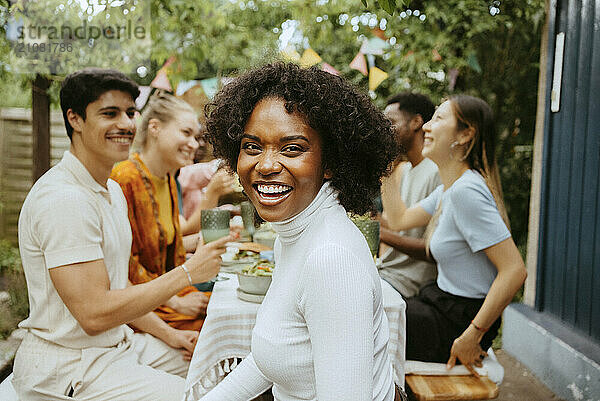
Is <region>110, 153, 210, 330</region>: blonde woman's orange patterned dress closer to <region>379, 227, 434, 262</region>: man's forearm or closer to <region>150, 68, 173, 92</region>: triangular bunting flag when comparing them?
<region>379, 227, 434, 262</region>: man's forearm

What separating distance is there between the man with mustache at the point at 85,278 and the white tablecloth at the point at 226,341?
11 centimetres

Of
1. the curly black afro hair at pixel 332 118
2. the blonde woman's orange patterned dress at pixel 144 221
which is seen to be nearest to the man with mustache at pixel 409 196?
the blonde woman's orange patterned dress at pixel 144 221

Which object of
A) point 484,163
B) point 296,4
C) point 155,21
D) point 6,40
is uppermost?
point 296,4

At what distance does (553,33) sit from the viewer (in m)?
3.37

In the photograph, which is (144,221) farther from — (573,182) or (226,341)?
(573,182)

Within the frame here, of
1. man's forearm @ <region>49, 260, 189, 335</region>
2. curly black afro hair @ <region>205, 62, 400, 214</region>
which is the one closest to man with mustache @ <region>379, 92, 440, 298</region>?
man's forearm @ <region>49, 260, 189, 335</region>

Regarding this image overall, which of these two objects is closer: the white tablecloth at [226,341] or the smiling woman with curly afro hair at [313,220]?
the smiling woman with curly afro hair at [313,220]

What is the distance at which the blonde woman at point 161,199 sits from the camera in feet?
7.74

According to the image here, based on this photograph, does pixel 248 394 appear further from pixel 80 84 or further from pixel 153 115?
pixel 153 115

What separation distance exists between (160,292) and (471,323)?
3.97ft

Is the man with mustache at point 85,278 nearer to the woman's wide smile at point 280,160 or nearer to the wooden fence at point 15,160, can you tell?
the woman's wide smile at point 280,160

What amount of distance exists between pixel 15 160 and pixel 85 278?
3.05 m

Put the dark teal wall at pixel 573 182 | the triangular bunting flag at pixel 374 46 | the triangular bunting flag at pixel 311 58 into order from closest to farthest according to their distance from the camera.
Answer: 1. the dark teal wall at pixel 573 182
2. the triangular bunting flag at pixel 311 58
3. the triangular bunting flag at pixel 374 46

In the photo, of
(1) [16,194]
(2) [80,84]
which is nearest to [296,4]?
(1) [16,194]
